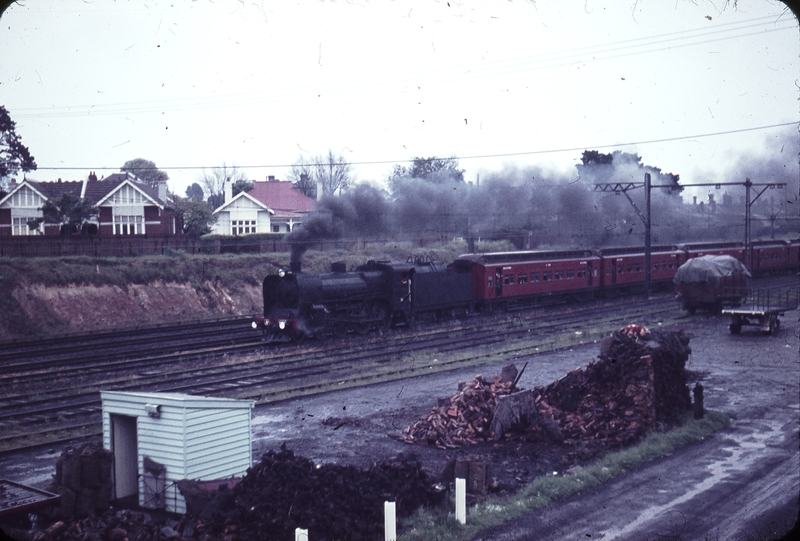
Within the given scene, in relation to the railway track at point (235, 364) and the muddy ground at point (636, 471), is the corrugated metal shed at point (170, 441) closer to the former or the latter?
the muddy ground at point (636, 471)

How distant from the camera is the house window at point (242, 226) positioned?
54.7 m

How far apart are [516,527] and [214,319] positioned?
91.5 ft

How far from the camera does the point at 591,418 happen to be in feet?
46.7

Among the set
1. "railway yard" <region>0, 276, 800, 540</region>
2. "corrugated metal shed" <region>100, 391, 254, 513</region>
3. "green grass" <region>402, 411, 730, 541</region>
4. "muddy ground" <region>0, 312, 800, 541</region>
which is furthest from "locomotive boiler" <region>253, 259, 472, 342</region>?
"green grass" <region>402, 411, 730, 541</region>

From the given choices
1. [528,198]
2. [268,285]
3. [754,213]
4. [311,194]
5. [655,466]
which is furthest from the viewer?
[754,213]

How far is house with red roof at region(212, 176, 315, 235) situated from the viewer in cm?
5364

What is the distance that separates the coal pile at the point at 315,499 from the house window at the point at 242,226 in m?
46.2

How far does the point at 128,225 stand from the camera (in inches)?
1768

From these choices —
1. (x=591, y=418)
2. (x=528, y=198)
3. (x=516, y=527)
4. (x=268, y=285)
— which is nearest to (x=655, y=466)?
(x=591, y=418)

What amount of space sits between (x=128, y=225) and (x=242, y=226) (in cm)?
1157

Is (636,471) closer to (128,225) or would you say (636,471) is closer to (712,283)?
(712,283)

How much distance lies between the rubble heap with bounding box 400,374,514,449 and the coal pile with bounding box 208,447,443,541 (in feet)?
10.8

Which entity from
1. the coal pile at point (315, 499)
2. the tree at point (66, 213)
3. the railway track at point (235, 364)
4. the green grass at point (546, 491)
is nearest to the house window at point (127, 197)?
the tree at point (66, 213)

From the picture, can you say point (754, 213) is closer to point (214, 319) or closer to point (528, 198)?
point (528, 198)
